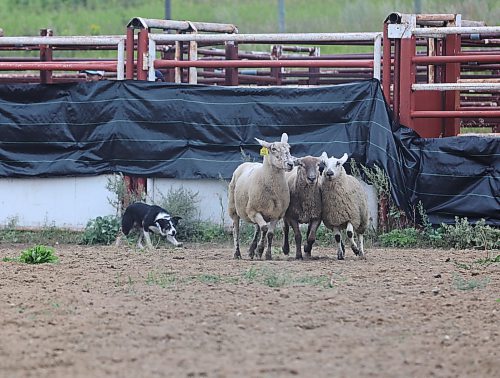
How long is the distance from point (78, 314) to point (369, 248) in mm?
5471

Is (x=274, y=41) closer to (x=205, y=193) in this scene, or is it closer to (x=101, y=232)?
(x=205, y=193)

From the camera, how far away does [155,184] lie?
13695 millimetres

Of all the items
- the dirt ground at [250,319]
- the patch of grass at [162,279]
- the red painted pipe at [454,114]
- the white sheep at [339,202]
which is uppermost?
the red painted pipe at [454,114]

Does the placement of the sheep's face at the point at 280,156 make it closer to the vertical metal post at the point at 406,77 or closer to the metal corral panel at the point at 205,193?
the metal corral panel at the point at 205,193

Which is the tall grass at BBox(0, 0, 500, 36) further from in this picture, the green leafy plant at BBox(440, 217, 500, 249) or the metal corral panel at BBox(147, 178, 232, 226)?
the green leafy plant at BBox(440, 217, 500, 249)

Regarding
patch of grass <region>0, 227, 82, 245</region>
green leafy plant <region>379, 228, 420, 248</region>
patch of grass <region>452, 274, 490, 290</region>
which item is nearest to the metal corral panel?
patch of grass <region>0, 227, 82, 245</region>

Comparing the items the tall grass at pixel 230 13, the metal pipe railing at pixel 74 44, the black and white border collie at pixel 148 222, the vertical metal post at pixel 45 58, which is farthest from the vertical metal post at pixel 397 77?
the tall grass at pixel 230 13

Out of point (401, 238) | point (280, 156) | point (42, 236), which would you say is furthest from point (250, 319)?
point (42, 236)

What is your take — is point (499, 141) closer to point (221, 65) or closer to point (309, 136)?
point (309, 136)

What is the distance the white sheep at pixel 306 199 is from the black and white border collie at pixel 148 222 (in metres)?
1.84

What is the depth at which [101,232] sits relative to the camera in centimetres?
1330

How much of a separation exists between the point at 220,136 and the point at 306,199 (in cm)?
253

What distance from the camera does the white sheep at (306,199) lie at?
11.1 meters

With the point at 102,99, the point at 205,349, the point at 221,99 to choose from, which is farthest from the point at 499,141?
the point at 205,349
